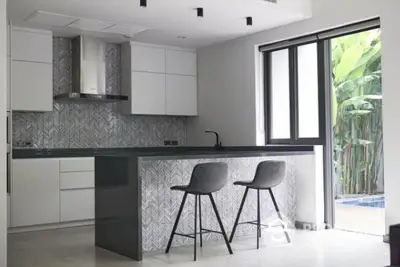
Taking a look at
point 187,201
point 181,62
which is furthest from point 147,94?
point 187,201

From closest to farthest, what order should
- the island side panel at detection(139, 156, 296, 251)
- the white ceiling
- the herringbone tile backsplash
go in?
the island side panel at detection(139, 156, 296, 251)
the white ceiling
the herringbone tile backsplash

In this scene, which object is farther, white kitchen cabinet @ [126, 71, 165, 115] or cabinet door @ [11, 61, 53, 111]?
white kitchen cabinet @ [126, 71, 165, 115]

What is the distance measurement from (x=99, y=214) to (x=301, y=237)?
2089mm

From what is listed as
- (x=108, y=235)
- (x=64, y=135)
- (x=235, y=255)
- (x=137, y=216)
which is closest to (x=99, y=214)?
(x=108, y=235)

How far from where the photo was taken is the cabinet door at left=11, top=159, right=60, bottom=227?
219 inches

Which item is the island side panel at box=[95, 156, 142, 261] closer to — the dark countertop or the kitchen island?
the kitchen island

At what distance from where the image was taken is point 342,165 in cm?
556

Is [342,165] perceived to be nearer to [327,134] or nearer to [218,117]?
[327,134]

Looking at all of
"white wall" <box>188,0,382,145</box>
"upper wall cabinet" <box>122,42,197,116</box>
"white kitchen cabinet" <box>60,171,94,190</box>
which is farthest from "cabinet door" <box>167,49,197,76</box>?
"white kitchen cabinet" <box>60,171,94,190</box>

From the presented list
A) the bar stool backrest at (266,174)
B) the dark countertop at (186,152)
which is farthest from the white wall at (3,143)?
the bar stool backrest at (266,174)

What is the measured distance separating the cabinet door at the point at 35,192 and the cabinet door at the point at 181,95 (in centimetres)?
198

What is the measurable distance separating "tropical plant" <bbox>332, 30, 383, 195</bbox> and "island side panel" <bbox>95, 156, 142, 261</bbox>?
2521 mm

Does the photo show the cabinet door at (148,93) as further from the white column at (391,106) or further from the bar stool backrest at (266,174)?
the white column at (391,106)

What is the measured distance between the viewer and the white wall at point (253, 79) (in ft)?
15.7
